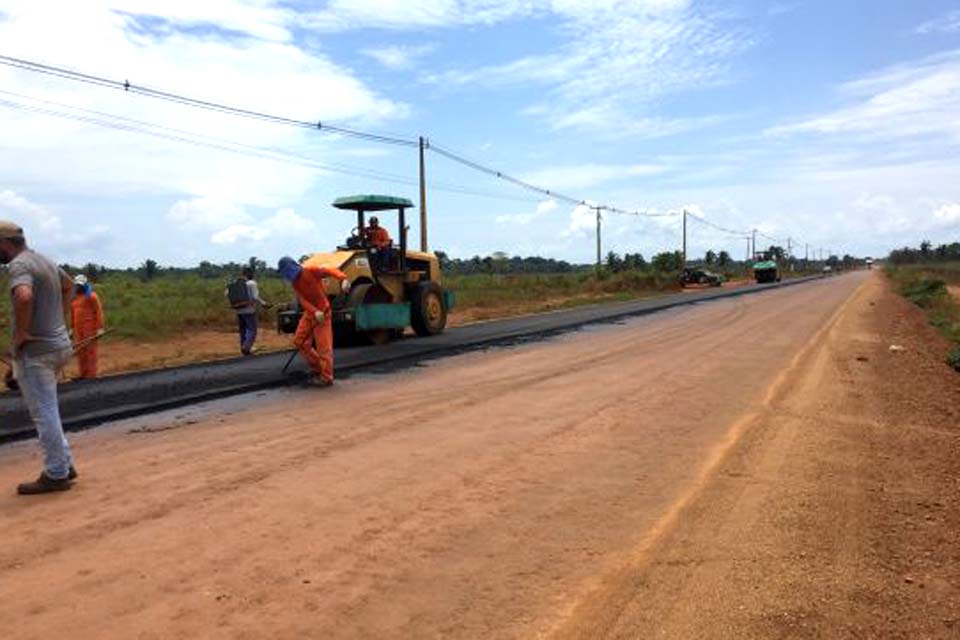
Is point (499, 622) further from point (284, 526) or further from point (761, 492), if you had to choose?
point (761, 492)

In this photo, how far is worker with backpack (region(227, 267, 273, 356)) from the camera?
16.5 meters

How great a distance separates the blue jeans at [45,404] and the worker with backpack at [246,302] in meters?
10.2

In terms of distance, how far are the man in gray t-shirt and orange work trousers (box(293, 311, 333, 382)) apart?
5.03 metres

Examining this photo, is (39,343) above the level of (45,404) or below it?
above

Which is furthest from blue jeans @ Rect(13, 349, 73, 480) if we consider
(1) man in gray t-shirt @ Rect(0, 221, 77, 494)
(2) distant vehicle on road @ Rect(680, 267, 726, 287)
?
(2) distant vehicle on road @ Rect(680, 267, 726, 287)

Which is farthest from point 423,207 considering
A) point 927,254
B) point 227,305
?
point 927,254

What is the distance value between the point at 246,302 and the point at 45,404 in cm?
1041

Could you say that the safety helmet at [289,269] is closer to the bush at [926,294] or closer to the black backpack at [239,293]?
the black backpack at [239,293]

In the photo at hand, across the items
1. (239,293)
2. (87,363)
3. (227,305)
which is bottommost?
(87,363)

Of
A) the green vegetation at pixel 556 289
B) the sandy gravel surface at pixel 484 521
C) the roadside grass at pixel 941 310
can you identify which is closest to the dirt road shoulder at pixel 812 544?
the sandy gravel surface at pixel 484 521

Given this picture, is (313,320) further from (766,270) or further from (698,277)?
(766,270)

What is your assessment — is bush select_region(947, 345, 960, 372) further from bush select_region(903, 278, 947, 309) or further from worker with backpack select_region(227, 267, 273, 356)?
bush select_region(903, 278, 947, 309)

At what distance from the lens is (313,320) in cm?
1139

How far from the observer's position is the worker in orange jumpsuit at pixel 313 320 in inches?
449
